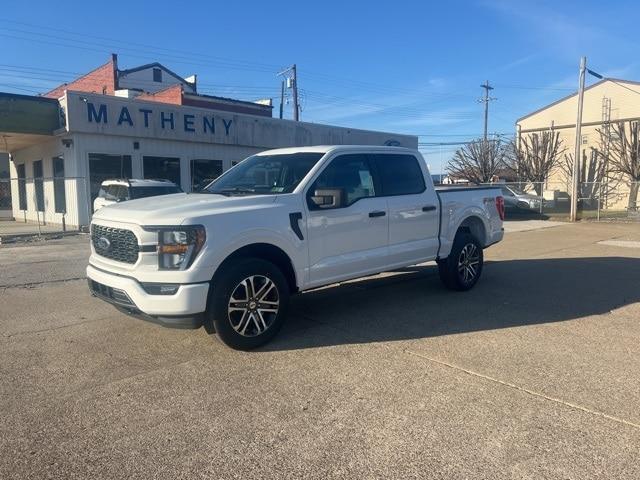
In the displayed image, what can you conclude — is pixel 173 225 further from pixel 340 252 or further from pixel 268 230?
pixel 340 252

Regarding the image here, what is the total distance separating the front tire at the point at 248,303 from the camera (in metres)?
4.66

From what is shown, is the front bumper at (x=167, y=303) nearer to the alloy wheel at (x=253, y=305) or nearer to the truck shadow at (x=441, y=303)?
the alloy wheel at (x=253, y=305)

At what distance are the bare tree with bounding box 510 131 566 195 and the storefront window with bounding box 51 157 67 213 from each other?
35.0 metres

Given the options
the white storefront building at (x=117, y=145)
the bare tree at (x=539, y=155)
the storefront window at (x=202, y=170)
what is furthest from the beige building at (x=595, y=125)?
the storefront window at (x=202, y=170)

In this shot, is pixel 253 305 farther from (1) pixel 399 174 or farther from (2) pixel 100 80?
(2) pixel 100 80

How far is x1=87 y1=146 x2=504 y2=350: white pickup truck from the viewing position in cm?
453

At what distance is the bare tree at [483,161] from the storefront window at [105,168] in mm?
34055

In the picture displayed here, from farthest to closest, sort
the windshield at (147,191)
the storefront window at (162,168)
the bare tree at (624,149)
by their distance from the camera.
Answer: the bare tree at (624,149) < the storefront window at (162,168) < the windshield at (147,191)

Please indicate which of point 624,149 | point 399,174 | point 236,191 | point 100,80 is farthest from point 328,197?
point 100,80

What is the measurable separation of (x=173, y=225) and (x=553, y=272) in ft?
23.5

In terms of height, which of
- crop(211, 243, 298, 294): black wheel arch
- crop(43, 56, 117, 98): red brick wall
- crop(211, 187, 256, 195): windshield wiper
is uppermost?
crop(43, 56, 117, 98): red brick wall

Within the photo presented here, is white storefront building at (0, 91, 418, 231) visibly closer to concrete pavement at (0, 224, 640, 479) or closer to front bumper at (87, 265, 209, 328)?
concrete pavement at (0, 224, 640, 479)

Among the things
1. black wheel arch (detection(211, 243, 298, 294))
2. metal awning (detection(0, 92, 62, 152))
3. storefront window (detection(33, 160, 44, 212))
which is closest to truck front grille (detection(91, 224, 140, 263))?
black wheel arch (detection(211, 243, 298, 294))

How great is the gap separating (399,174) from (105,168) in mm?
14127
